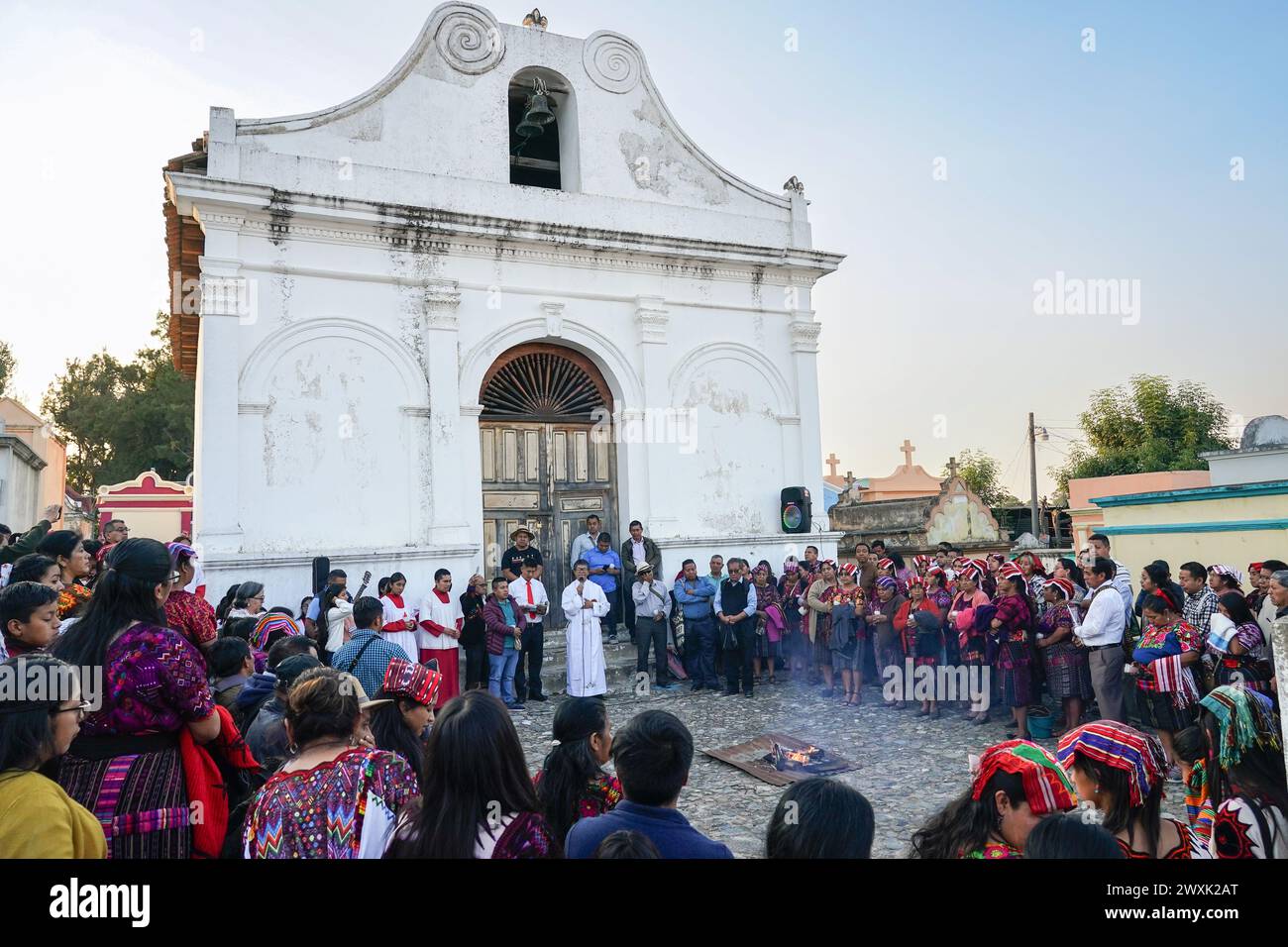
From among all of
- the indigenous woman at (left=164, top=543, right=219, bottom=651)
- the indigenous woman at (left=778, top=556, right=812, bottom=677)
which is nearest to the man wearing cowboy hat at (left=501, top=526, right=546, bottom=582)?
the indigenous woman at (left=778, top=556, right=812, bottom=677)

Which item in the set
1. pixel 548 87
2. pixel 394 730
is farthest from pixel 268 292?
pixel 394 730

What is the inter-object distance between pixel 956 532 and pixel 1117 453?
1687cm

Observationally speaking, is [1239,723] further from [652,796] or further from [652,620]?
[652,620]

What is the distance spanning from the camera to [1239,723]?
9.52 feet

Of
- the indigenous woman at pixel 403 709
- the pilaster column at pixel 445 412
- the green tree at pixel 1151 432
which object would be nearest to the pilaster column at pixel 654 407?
the pilaster column at pixel 445 412

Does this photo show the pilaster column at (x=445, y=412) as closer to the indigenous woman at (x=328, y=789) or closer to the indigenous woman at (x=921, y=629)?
the indigenous woman at (x=921, y=629)

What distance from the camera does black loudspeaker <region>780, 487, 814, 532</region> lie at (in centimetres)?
1288

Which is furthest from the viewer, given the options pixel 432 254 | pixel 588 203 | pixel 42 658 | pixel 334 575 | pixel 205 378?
pixel 588 203

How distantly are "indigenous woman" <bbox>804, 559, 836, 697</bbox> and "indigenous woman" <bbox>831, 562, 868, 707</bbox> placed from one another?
0.60 feet

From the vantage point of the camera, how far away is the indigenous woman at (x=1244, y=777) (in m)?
2.63

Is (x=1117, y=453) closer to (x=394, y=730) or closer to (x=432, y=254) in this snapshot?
(x=432, y=254)

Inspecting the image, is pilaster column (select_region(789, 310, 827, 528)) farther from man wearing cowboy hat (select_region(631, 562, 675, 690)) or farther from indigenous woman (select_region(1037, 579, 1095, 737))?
indigenous woman (select_region(1037, 579, 1095, 737))
